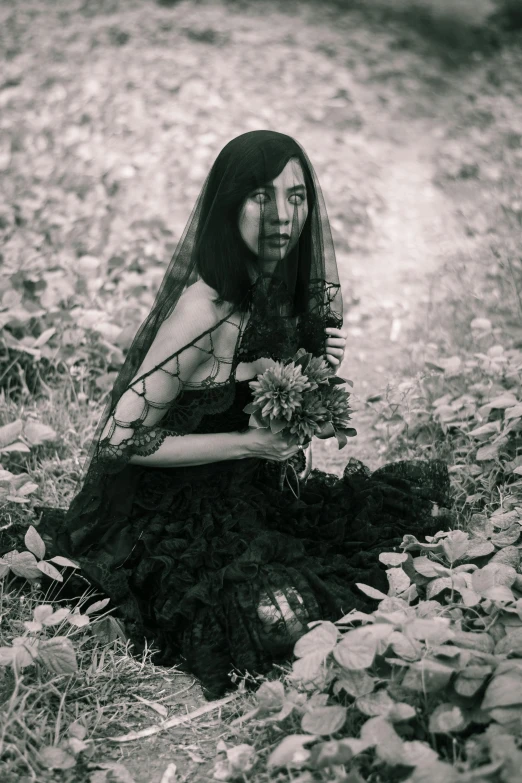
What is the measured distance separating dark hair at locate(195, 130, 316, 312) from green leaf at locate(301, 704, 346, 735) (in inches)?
44.3

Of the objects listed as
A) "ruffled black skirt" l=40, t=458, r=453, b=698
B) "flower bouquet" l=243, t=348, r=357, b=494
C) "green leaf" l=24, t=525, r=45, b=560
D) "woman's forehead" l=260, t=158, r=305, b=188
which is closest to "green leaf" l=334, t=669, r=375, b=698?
"ruffled black skirt" l=40, t=458, r=453, b=698

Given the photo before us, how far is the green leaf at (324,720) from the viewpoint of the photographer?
185 centimetres

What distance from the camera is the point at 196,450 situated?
96.1 inches

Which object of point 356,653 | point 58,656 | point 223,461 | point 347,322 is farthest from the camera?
point 347,322

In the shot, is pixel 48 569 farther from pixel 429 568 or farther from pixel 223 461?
pixel 429 568

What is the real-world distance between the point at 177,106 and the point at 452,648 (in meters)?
5.84

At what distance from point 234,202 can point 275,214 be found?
12cm

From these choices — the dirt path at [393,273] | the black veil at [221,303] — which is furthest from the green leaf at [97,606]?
the dirt path at [393,273]

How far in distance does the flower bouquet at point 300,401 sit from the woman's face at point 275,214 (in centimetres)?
31

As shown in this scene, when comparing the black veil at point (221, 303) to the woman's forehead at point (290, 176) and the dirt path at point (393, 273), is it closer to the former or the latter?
the woman's forehead at point (290, 176)

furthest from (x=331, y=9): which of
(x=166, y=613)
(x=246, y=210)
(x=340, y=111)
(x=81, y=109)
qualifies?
(x=166, y=613)

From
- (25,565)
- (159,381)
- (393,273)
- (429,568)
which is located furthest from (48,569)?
(393,273)

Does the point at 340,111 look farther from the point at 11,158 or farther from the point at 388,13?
the point at 11,158

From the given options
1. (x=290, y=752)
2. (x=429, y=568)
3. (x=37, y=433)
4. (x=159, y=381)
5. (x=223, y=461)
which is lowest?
(x=290, y=752)
